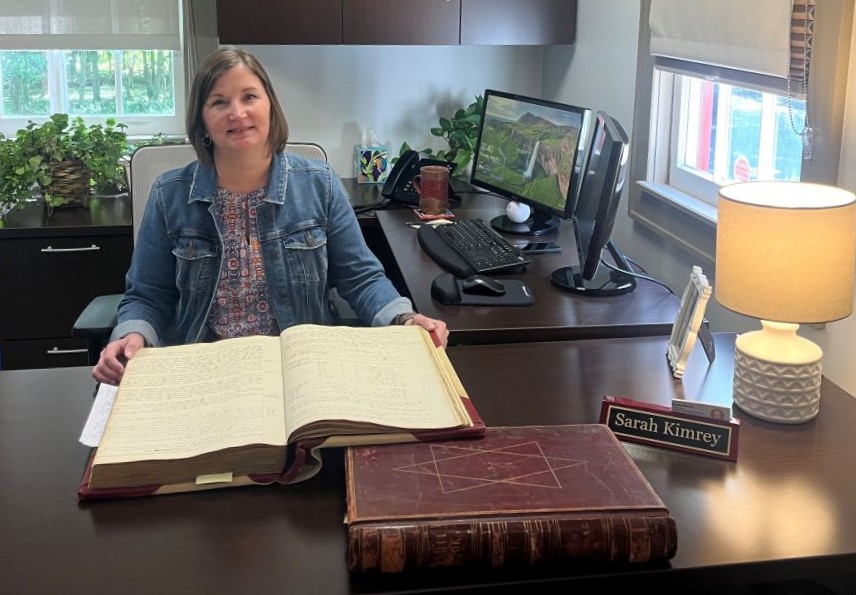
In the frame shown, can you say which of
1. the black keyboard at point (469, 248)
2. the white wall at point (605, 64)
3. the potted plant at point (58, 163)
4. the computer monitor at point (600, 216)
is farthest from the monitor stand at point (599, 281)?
the potted plant at point (58, 163)

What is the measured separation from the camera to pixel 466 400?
1.39 meters

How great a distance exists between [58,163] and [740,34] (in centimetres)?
215

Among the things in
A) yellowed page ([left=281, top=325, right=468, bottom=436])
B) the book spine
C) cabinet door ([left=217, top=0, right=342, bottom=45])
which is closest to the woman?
yellowed page ([left=281, top=325, right=468, bottom=436])

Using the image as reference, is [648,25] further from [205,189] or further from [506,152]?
[205,189]

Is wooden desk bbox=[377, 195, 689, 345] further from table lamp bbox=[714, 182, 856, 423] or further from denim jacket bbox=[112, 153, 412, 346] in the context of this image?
table lamp bbox=[714, 182, 856, 423]

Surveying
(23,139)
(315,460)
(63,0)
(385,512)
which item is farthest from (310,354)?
(63,0)

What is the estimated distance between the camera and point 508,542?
1085 millimetres

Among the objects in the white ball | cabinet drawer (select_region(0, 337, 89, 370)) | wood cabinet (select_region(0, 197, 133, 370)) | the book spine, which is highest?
the white ball

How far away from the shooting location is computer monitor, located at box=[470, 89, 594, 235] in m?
2.53

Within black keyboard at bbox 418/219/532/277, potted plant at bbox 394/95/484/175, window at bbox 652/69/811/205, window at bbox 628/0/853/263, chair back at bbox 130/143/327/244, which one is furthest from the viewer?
potted plant at bbox 394/95/484/175

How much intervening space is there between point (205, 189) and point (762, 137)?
126cm

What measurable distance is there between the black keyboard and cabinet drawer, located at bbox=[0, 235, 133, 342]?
996 mm

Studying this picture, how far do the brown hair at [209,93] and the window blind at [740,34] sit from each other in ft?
3.14

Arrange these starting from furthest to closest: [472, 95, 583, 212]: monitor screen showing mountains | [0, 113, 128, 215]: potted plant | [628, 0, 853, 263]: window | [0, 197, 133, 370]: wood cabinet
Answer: [0, 113, 128, 215]: potted plant, [0, 197, 133, 370]: wood cabinet, [472, 95, 583, 212]: monitor screen showing mountains, [628, 0, 853, 263]: window
